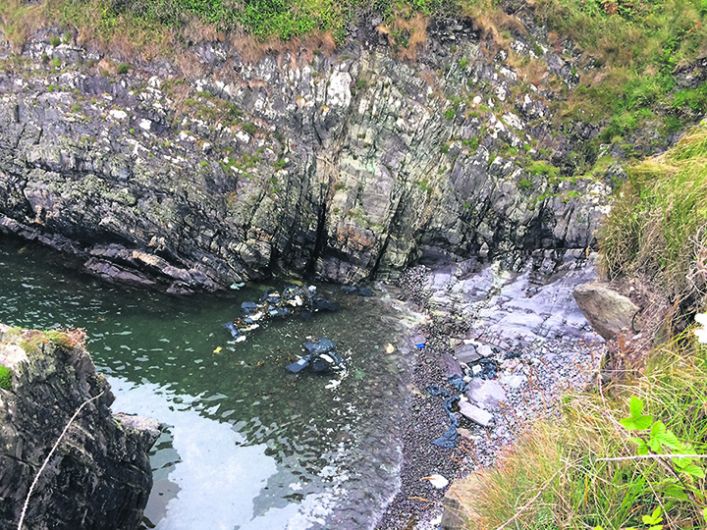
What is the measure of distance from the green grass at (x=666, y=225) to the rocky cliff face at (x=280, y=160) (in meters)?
12.9

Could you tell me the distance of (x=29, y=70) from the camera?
81.5ft

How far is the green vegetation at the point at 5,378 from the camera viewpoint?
866cm

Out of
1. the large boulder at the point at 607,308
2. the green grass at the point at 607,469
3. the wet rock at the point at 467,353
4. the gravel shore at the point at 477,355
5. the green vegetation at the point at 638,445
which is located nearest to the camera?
the green vegetation at the point at 638,445

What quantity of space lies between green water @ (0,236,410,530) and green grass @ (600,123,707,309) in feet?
28.6

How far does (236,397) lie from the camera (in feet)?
54.9

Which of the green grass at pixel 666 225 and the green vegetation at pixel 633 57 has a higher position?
the green vegetation at pixel 633 57

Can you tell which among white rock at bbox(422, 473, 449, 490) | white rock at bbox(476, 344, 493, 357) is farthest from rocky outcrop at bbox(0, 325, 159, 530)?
white rock at bbox(476, 344, 493, 357)

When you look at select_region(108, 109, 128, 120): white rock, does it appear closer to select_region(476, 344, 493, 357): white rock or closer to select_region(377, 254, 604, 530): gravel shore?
select_region(377, 254, 604, 530): gravel shore

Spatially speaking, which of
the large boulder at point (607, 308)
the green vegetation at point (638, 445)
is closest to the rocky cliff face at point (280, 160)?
the large boulder at point (607, 308)

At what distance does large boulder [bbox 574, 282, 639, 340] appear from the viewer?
9.13m

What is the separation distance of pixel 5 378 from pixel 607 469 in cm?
922

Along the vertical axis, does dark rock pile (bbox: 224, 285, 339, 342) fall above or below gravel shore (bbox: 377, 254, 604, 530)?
below

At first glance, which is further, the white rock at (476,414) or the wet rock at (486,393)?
the wet rock at (486,393)

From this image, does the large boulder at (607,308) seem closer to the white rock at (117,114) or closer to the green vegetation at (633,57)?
the green vegetation at (633,57)
